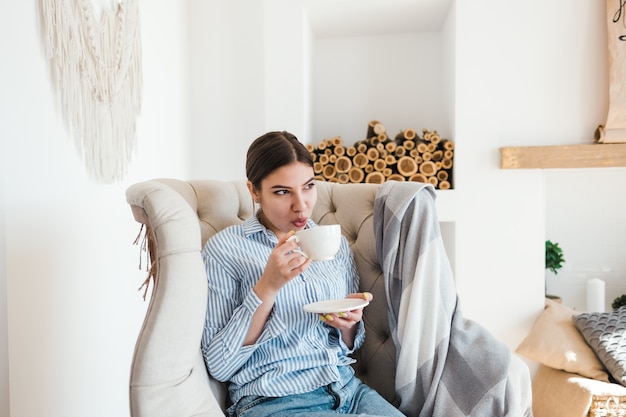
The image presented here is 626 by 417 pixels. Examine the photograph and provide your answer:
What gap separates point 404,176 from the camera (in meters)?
2.40

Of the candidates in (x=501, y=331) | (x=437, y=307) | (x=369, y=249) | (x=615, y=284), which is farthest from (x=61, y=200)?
(x=615, y=284)

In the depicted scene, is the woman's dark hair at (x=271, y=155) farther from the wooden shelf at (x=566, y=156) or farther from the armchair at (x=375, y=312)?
the wooden shelf at (x=566, y=156)

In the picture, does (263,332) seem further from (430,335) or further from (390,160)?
(390,160)

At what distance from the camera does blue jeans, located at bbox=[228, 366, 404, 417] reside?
3.62 feet

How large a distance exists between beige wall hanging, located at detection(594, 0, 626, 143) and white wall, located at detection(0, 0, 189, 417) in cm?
195

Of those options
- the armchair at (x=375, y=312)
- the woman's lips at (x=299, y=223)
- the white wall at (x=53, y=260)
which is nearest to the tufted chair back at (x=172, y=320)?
the armchair at (x=375, y=312)

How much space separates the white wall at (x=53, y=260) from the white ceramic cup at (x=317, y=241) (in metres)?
0.75

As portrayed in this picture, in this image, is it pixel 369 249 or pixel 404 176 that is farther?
pixel 404 176

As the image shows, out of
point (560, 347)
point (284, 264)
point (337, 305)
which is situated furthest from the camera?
point (560, 347)

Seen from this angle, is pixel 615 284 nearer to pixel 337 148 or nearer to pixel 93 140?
pixel 337 148

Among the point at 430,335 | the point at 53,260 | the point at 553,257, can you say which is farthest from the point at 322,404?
the point at 553,257

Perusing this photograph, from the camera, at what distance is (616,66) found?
217cm

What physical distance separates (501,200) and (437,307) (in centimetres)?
117

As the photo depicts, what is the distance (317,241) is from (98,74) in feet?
3.31
